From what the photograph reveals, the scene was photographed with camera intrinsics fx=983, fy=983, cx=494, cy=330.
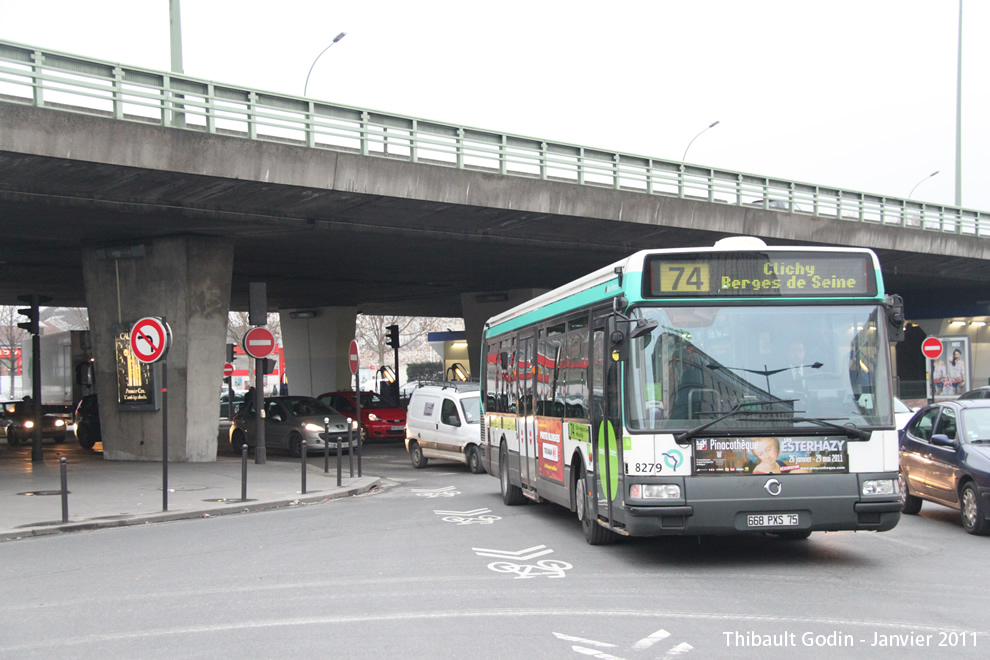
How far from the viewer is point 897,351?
55656mm

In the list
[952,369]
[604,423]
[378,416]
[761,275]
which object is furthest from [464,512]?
[952,369]

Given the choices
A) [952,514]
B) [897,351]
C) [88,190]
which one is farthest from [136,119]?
[897,351]

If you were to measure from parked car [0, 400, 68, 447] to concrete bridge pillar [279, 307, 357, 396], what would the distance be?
44.1 ft

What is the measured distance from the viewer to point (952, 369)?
36.6m

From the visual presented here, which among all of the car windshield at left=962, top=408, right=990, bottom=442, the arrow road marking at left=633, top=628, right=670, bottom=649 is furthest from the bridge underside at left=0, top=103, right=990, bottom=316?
the arrow road marking at left=633, top=628, right=670, bottom=649

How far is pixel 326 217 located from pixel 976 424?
1496 cm

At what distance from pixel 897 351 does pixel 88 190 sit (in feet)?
159

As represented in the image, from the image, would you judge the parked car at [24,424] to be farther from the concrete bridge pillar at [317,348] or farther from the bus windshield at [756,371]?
the bus windshield at [756,371]

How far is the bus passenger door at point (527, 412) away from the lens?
1302 centimetres

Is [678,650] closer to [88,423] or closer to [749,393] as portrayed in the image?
[749,393]

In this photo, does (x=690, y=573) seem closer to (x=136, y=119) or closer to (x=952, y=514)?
(x=952, y=514)

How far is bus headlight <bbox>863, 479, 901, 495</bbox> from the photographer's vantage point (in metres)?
8.73

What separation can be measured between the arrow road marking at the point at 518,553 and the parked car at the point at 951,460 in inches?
188

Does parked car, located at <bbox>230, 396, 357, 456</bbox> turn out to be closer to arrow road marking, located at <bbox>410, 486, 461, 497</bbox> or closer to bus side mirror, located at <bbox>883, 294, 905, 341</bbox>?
arrow road marking, located at <bbox>410, 486, 461, 497</bbox>
